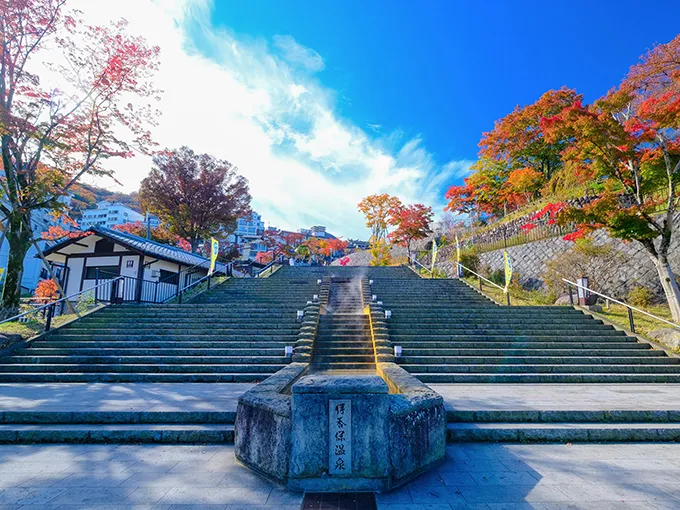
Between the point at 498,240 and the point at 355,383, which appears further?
the point at 498,240

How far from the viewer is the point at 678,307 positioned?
28.8 feet

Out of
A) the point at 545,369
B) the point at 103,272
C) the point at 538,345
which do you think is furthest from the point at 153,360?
the point at 103,272

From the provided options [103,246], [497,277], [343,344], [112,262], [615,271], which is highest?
[103,246]

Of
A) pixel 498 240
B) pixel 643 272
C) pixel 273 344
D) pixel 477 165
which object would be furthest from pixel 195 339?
pixel 477 165

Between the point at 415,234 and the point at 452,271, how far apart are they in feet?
23.0

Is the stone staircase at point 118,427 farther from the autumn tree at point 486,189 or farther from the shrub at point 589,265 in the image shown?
the autumn tree at point 486,189

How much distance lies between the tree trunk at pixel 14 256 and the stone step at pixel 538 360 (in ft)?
37.5

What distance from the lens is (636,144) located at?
8844 mm

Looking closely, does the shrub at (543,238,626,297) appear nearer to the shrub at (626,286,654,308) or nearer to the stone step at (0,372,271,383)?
the shrub at (626,286,654,308)

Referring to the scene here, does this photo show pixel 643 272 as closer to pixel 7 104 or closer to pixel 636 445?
pixel 636 445

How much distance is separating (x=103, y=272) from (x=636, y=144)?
21.6m

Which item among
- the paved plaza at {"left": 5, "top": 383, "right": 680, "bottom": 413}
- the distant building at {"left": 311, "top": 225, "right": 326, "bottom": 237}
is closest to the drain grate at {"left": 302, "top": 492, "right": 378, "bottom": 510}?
the paved plaza at {"left": 5, "top": 383, "right": 680, "bottom": 413}

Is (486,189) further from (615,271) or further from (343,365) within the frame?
(343,365)

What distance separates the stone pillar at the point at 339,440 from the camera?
Answer: 2811mm
